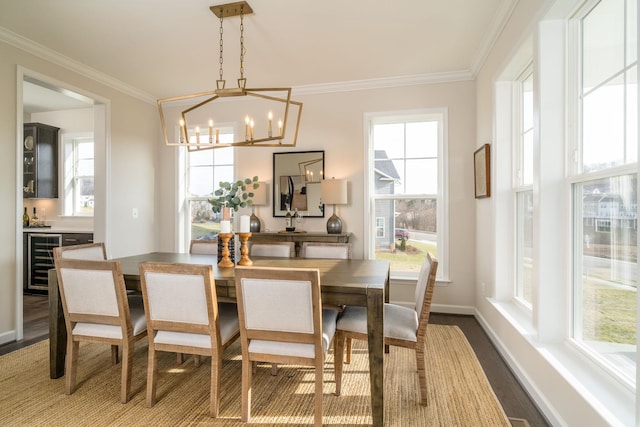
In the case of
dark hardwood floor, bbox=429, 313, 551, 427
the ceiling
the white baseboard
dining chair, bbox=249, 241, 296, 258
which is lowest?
dark hardwood floor, bbox=429, 313, 551, 427

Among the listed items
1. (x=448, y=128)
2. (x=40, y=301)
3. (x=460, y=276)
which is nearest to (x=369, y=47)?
(x=448, y=128)

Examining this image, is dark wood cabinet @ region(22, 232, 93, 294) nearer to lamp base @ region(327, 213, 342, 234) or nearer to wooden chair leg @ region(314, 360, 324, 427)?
lamp base @ region(327, 213, 342, 234)

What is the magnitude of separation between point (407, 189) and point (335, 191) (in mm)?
893

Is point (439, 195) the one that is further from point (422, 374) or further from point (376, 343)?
point (376, 343)

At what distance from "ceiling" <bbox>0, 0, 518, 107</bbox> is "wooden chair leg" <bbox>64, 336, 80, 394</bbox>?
2451 millimetres

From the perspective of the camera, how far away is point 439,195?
406 cm

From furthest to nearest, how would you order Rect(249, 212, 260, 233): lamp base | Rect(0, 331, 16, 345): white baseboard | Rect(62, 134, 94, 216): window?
Rect(62, 134, 94, 216): window
Rect(249, 212, 260, 233): lamp base
Rect(0, 331, 16, 345): white baseboard

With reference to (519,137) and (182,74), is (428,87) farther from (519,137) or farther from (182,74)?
(182,74)

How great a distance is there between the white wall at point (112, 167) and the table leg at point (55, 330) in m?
1.17

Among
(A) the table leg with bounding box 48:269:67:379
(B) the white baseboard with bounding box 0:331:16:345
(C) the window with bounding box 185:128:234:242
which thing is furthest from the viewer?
(C) the window with bounding box 185:128:234:242

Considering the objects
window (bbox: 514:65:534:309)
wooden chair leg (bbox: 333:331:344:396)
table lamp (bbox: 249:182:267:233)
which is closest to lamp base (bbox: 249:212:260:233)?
table lamp (bbox: 249:182:267:233)

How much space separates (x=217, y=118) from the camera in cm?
474

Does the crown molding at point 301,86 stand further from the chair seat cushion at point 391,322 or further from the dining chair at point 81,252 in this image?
the chair seat cushion at point 391,322

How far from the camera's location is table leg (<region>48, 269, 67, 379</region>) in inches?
92.5
